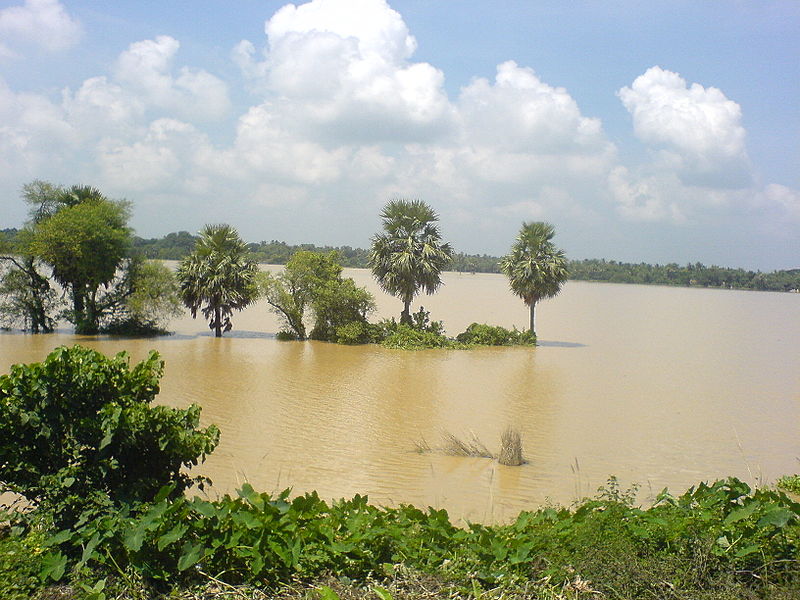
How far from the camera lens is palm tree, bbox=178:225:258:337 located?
103 ft

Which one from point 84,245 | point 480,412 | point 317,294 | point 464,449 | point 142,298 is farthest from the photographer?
point 142,298

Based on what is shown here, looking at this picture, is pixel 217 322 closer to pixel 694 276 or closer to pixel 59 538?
pixel 59 538

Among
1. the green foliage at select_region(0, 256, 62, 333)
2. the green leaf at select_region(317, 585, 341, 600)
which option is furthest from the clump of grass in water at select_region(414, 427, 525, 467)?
the green foliage at select_region(0, 256, 62, 333)

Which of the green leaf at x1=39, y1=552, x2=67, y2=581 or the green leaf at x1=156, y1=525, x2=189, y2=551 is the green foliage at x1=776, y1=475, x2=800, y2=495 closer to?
the green leaf at x1=156, y1=525, x2=189, y2=551

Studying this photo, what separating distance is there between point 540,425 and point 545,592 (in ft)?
37.9

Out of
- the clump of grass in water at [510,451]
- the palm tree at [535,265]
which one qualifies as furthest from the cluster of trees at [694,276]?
the clump of grass in water at [510,451]

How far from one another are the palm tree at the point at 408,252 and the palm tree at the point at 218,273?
6030mm

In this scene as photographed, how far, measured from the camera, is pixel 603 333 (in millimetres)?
40500

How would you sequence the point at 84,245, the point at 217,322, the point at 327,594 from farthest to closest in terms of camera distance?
the point at 217,322 < the point at 84,245 < the point at 327,594

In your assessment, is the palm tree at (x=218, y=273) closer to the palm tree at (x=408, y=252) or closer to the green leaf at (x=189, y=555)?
the palm tree at (x=408, y=252)

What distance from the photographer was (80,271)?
30.0 meters

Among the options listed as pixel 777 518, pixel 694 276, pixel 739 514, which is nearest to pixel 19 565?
pixel 739 514

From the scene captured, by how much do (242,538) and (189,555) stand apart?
38 centimetres

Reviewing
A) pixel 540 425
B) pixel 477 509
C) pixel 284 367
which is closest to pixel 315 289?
pixel 284 367
